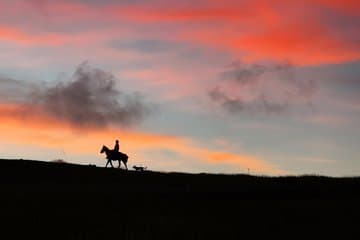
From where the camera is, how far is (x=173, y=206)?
35.0 m

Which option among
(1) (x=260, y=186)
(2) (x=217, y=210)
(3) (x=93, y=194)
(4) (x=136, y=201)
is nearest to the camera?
(2) (x=217, y=210)

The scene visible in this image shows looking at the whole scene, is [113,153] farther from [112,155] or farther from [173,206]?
[173,206]

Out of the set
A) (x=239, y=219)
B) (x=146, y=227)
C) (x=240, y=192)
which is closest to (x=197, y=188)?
(x=240, y=192)

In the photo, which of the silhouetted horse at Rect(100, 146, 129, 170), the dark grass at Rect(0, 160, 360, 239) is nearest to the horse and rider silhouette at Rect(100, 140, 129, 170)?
the silhouetted horse at Rect(100, 146, 129, 170)

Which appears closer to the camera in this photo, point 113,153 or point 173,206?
point 173,206

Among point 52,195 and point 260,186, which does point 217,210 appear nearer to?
point 52,195

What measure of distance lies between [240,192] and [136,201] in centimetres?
917

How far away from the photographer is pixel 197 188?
46.9m

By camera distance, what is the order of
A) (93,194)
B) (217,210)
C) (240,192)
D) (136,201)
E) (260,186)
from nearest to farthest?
(217,210) < (136,201) < (93,194) < (240,192) < (260,186)

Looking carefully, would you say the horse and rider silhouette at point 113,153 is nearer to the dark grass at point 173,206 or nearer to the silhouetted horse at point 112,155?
the silhouetted horse at point 112,155

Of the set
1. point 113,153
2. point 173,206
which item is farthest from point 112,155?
point 173,206

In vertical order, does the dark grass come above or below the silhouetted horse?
below

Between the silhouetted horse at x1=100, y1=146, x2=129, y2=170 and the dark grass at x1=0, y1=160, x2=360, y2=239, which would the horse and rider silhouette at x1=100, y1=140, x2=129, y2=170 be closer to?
the silhouetted horse at x1=100, y1=146, x2=129, y2=170

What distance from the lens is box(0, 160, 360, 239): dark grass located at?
27312 mm
